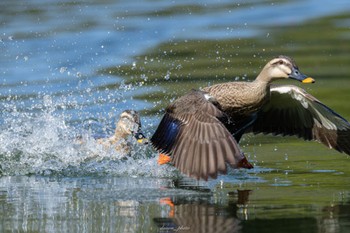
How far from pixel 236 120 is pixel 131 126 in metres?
2.00

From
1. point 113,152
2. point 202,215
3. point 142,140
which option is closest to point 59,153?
point 113,152

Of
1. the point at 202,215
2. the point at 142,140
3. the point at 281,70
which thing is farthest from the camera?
the point at 142,140

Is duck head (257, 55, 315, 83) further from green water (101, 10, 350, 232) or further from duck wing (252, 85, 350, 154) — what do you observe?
green water (101, 10, 350, 232)

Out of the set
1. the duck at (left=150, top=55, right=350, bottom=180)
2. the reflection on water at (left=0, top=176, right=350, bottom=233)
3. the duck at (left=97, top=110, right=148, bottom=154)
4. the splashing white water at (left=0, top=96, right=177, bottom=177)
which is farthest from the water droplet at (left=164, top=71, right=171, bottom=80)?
the reflection on water at (left=0, top=176, right=350, bottom=233)

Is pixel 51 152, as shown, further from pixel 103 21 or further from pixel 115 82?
pixel 103 21

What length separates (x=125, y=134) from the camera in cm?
1545

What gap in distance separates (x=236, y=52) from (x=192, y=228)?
11264 mm

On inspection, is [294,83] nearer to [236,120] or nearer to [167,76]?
[167,76]

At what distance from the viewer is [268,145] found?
14.7 m

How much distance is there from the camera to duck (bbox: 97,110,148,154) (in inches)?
580

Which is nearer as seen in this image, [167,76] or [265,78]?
[265,78]

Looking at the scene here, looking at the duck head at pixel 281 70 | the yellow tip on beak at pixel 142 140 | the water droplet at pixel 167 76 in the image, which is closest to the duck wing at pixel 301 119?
the duck head at pixel 281 70

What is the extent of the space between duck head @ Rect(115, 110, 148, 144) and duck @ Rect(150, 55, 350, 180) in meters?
1.50

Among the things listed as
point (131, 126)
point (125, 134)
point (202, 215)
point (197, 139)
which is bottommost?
point (202, 215)
